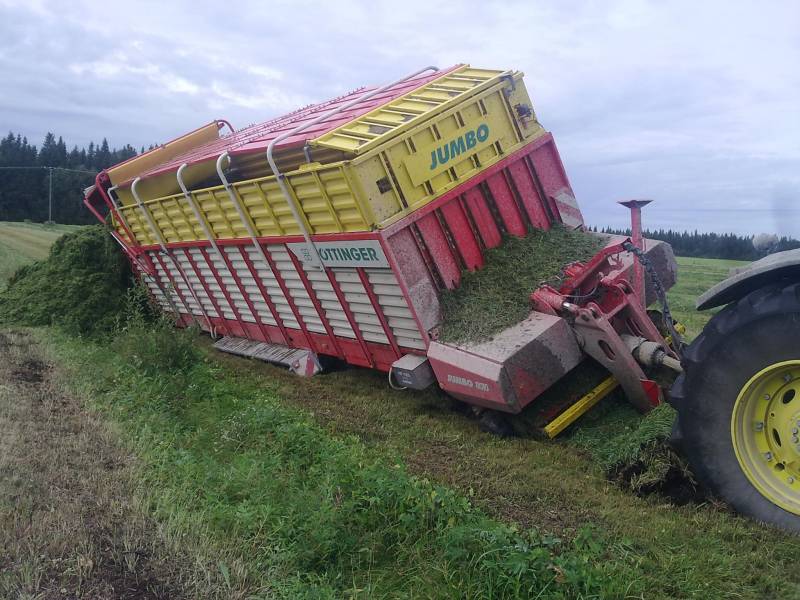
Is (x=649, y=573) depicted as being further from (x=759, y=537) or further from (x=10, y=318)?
(x=10, y=318)

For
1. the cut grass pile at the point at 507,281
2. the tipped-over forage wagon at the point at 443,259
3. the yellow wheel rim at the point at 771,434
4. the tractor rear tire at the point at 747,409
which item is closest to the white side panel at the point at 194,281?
the tipped-over forage wagon at the point at 443,259

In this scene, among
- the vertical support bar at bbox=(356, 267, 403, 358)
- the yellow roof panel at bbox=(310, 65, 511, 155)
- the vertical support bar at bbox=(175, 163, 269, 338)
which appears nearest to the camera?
the yellow roof panel at bbox=(310, 65, 511, 155)

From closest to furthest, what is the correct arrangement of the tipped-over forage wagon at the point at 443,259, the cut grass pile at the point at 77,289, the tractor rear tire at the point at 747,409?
the tractor rear tire at the point at 747,409, the tipped-over forage wagon at the point at 443,259, the cut grass pile at the point at 77,289

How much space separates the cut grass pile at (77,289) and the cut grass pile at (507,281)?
21.0ft

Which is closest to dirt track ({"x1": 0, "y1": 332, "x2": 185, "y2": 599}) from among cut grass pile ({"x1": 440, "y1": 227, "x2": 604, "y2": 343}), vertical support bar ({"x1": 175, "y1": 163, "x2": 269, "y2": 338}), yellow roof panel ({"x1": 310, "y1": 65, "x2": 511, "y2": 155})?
cut grass pile ({"x1": 440, "y1": 227, "x2": 604, "y2": 343})

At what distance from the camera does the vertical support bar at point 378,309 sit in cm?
605

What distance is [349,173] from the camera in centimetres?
550

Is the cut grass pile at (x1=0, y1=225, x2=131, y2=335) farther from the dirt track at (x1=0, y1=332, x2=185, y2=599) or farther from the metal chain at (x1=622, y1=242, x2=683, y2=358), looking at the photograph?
the metal chain at (x1=622, y1=242, x2=683, y2=358)

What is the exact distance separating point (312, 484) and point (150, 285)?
24.7 ft

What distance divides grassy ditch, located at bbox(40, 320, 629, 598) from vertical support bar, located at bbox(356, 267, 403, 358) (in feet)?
3.33

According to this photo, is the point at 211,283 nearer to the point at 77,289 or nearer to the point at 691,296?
the point at 77,289

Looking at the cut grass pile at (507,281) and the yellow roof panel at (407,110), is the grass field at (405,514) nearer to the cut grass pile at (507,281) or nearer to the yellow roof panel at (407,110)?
the cut grass pile at (507,281)

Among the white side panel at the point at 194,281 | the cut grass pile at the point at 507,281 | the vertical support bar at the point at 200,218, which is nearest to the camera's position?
the cut grass pile at the point at 507,281

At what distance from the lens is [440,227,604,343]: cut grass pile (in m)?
5.47
